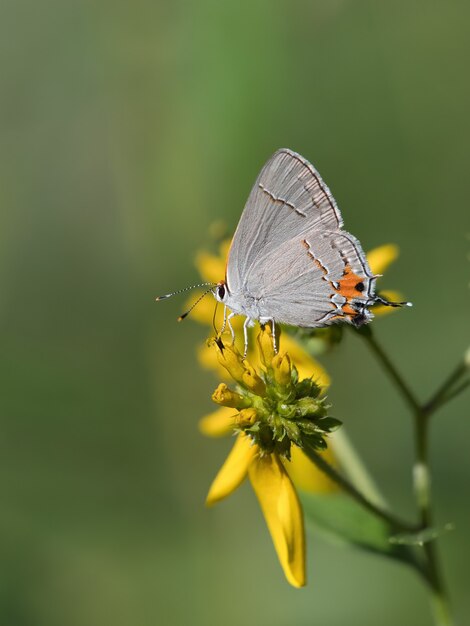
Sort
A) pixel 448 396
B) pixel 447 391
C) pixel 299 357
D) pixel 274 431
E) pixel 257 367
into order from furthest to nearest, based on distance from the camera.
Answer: pixel 299 357, pixel 257 367, pixel 447 391, pixel 448 396, pixel 274 431

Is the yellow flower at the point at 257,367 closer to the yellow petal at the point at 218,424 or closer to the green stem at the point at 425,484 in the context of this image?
the yellow petal at the point at 218,424

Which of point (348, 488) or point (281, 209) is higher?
point (281, 209)

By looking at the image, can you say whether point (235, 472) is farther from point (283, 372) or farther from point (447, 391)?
point (447, 391)

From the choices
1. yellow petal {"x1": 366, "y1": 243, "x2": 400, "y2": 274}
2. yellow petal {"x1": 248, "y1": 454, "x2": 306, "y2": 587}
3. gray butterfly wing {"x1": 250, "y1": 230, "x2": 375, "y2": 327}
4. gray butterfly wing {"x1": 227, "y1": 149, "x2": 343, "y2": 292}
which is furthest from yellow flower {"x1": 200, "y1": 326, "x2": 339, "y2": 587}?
yellow petal {"x1": 366, "y1": 243, "x2": 400, "y2": 274}

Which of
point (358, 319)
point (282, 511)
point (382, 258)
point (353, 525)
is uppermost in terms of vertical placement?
point (358, 319)

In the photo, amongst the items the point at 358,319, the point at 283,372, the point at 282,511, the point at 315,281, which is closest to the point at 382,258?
the point at 315,281

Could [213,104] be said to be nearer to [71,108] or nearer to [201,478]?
[71,108]
